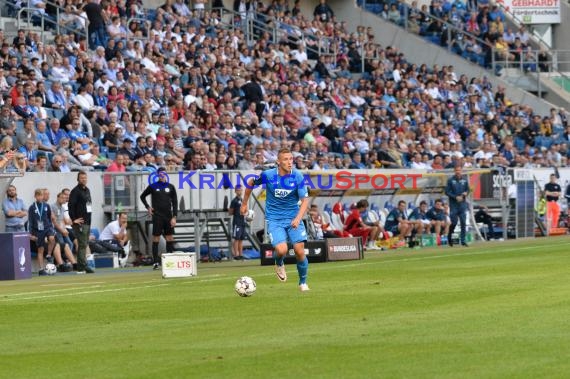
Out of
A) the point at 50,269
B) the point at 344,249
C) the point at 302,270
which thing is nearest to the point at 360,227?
the point at 344,249

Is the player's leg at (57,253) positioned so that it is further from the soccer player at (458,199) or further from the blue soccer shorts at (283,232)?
the soccer player at (458,199)

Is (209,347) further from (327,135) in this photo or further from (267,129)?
(327,135)

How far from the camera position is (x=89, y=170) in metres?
32.7

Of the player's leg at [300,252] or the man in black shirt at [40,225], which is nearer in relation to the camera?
the player's leg at [300,252]

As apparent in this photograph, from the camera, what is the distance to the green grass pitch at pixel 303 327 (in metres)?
11.3

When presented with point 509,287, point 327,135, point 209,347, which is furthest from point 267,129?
point 209,347

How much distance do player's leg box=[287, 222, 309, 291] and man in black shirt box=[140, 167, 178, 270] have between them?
10.5 m

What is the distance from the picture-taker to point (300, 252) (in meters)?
20.4

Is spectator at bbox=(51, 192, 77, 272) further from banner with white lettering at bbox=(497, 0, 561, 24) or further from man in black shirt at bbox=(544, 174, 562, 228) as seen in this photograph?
banner with white lettering at bbox=(497, 0, 561, 24)

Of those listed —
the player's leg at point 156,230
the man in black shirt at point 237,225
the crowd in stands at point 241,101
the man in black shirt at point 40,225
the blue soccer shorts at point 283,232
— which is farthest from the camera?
the man in black shirt at point 237,225

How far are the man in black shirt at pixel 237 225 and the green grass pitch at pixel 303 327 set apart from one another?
9.41 metres

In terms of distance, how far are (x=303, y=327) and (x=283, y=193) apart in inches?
262

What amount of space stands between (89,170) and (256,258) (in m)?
5.13

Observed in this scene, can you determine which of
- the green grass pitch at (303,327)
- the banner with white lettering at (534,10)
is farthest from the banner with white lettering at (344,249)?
the banner with white lettering at (534,10)
